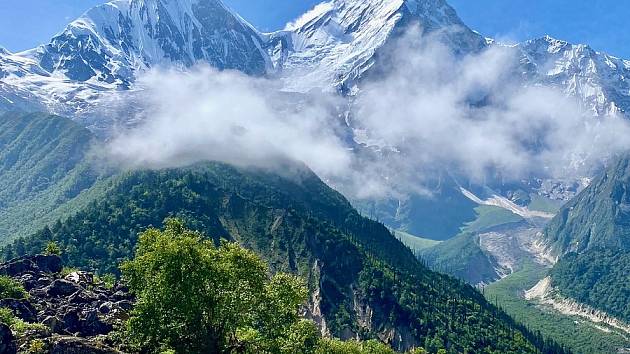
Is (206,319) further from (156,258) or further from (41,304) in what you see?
(41,304)

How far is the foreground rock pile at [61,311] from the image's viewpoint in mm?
72688

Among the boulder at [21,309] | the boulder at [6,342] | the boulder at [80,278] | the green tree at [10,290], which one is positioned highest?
the boulder at [80,278]

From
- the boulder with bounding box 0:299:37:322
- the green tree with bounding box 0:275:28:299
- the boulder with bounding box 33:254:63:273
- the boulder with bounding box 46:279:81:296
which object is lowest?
the boulder with bounding box 0:299:37:322

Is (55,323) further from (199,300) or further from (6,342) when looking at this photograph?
(199,300)

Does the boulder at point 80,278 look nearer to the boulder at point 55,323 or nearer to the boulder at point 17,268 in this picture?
the boulder at point 17,268

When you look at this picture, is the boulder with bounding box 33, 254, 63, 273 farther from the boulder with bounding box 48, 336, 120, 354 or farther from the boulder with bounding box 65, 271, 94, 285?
the boulder with bounding box 48, 336, 120, 354

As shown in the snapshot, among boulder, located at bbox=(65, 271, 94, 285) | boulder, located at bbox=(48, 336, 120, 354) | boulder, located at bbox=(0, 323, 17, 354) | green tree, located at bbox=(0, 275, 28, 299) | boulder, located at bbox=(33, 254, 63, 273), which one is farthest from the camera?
boulder, located at bbox=(33, 254, 63, 273)

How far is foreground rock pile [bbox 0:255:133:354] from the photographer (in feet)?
238

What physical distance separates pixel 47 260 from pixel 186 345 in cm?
9211

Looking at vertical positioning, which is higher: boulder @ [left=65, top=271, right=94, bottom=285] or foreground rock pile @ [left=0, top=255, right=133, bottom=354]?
boulder @ [left=65, top=271, right=94, bottom=285]

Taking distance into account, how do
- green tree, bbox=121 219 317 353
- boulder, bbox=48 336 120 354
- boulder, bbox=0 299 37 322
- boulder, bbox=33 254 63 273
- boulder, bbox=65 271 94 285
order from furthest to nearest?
boulder, bbox=33 254 63 273 < boulder, bbox=65 271 94 285 < boulder, bbox=0 299 37 322 < green tree, bbox=121 219 317 353 < boulder, bbox=48 336 120 354

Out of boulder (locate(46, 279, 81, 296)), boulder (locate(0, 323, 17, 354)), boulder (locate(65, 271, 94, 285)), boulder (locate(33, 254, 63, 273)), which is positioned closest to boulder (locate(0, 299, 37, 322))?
boulder (locate(46, 279, 81, 296))

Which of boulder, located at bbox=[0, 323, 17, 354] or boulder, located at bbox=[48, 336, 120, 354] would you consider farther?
boulder, located at bbox=[48, 336, 120, 354]

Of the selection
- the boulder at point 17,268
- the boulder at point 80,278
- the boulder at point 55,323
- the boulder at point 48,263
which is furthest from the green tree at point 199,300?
the boulder at point 48,263
